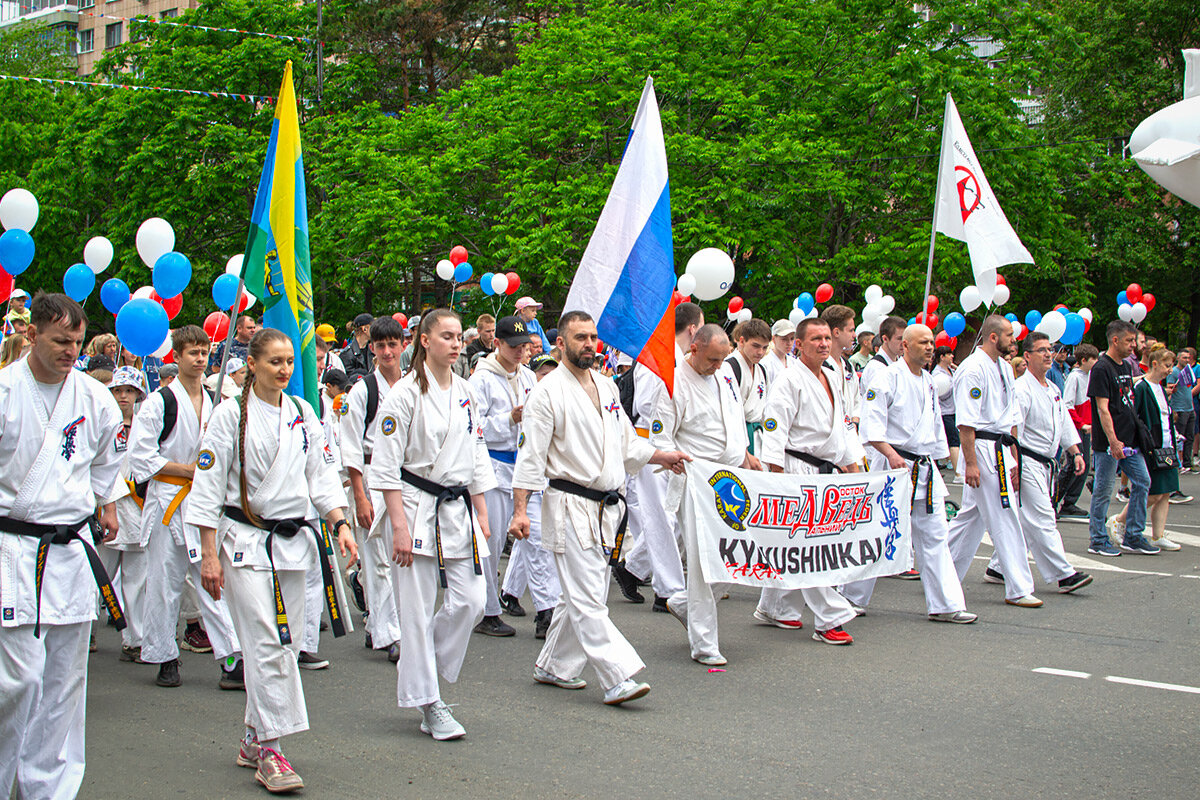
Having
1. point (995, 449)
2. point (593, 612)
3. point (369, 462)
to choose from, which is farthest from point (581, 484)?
point (995, 449)

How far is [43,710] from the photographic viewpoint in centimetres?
444

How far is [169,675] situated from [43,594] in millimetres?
2336

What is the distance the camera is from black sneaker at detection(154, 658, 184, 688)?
6.49 metres

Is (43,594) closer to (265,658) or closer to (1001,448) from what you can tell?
(265,658)

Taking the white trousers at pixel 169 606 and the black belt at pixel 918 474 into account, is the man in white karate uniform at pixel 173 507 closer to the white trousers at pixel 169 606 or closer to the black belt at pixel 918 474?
the white trousers at pixel 169 606

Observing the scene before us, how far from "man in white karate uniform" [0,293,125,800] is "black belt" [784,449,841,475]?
4.63m

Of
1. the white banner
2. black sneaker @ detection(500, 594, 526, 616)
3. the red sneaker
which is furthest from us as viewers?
black sneaker @ detection(500, 594, 526, 616)

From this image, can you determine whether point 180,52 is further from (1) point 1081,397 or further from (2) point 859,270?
(1) point 1081,397

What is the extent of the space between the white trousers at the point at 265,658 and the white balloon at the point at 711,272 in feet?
27.5

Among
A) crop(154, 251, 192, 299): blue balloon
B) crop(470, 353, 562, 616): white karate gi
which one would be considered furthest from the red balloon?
crop(470, 353, 562, 616): white karate gi

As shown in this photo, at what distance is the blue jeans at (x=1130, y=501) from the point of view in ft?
36.7

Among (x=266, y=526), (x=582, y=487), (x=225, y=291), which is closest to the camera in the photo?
(x=266, y=526)

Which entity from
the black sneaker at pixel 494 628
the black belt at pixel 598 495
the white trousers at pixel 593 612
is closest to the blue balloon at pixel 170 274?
the black sneaker at pixel 494 628

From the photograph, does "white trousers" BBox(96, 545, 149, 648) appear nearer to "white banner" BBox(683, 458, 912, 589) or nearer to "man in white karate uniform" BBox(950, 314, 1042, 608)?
"white banner" BBox(683, 458, 912, 589)
